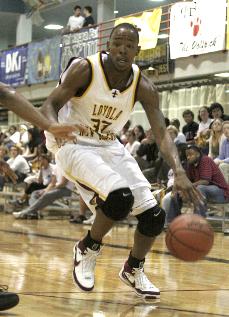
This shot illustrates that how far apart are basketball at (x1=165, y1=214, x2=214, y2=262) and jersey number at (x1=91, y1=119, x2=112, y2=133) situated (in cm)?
92

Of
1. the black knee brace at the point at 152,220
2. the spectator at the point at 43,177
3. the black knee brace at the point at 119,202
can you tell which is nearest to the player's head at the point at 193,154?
the spectator at the point at 43,177

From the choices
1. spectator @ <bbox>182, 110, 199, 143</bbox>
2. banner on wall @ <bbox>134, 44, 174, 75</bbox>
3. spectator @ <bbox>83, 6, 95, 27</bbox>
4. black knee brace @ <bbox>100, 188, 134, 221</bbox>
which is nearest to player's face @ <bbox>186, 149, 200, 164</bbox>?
spectator @ <bbox>182, 110, 199, 143</bbox>

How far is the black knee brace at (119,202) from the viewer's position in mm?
4430

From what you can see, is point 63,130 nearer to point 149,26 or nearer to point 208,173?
point 208,173

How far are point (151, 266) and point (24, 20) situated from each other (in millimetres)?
18169

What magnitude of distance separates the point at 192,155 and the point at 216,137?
3.66 feet

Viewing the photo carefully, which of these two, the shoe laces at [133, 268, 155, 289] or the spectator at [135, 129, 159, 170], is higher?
the spectator at [135, 129, 159, 170]

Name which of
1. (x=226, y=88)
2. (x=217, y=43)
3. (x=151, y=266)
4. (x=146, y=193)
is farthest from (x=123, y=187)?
(x=226, y=88)

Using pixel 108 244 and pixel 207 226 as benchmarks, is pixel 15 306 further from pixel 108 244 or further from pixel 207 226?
pixel 108 244

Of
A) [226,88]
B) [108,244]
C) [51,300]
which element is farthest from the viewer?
[226,88]

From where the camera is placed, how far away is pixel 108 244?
339 inches

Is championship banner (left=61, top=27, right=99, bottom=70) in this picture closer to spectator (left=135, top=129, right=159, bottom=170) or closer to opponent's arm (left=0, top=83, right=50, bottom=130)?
spectator (left=135, top=129, right=159, bottom=170)

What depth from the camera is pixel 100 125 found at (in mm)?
4852

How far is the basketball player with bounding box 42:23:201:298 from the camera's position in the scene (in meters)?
4.65
